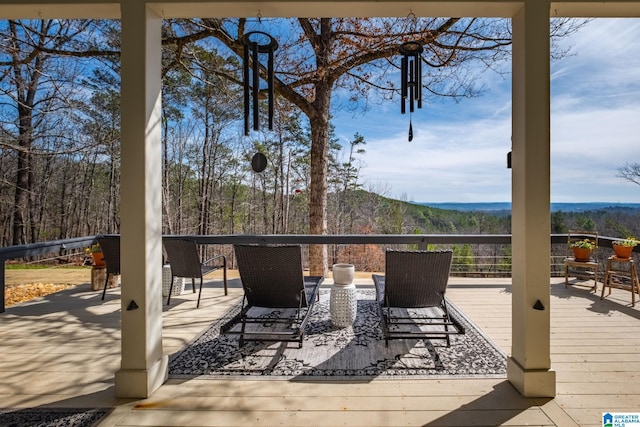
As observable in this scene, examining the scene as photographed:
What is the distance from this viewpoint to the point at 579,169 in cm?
1638

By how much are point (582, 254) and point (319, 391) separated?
4.67 m

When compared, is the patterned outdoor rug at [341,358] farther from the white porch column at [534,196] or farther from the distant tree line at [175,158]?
the distant tree line at [175,158]

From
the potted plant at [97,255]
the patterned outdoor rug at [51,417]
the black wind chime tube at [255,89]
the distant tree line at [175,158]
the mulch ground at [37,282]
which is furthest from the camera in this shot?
the distant tree line at [175,158]

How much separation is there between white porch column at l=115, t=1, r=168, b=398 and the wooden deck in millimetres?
229

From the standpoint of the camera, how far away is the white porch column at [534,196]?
2162 millimetres

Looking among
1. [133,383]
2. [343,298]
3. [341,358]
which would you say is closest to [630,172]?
[343,298]

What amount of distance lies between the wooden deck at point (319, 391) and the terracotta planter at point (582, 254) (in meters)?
1.61

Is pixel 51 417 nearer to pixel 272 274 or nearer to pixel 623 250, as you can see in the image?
pixel 272 274

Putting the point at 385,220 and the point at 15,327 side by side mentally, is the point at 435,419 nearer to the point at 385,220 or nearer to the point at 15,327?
the point at 15,327

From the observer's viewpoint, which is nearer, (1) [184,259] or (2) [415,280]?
(2) [415,280]

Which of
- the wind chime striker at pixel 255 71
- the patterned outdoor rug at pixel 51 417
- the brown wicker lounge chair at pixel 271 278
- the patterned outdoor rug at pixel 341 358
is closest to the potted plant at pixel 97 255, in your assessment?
the patterned outdoor rug at pixel 341 358

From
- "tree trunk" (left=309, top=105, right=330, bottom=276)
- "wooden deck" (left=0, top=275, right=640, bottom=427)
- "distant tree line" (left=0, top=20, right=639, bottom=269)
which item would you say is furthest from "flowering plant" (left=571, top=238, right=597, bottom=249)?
"tree trunk" (left=309, top=105, right=330, bottom=276)

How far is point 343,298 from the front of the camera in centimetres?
349

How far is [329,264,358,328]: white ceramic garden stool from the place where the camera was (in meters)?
3.46
